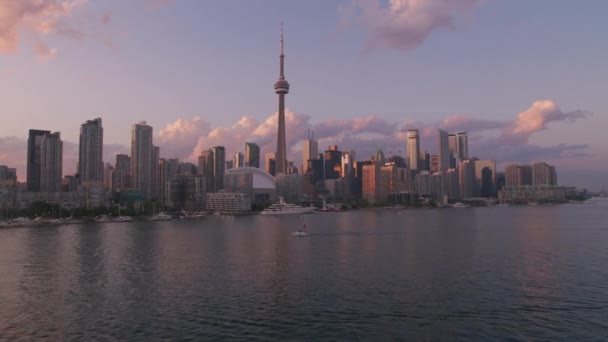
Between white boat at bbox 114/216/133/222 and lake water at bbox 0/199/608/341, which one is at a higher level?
white boat at bbox 114/216/133/222

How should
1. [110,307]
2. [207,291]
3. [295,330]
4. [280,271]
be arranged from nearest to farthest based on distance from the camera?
[295,330]
[110,307]
[207,291]
[280,271]

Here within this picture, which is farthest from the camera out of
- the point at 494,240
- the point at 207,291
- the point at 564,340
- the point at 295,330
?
the point at 494,240

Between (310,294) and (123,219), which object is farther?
(123,219)

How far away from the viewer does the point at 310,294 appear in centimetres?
4672

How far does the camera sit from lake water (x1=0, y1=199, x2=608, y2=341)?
3578 centimetres

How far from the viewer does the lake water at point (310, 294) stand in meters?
35.8

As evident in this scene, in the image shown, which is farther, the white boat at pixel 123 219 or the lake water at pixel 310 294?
the white boat at pixel 123 219

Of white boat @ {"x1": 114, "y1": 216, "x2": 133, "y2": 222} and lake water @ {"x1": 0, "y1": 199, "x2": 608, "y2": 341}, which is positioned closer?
lake water @ {"x1": 0, "y1": 199, "x2": 608, "y2": 341}

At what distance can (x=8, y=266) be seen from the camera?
67062 millimetres

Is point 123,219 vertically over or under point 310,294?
over

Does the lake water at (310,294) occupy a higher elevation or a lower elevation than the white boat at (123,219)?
lower

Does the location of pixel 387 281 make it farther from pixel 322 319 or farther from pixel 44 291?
pixel 44 291

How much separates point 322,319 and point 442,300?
12870mm


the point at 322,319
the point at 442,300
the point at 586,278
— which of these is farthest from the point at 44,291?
the point at 586,278
